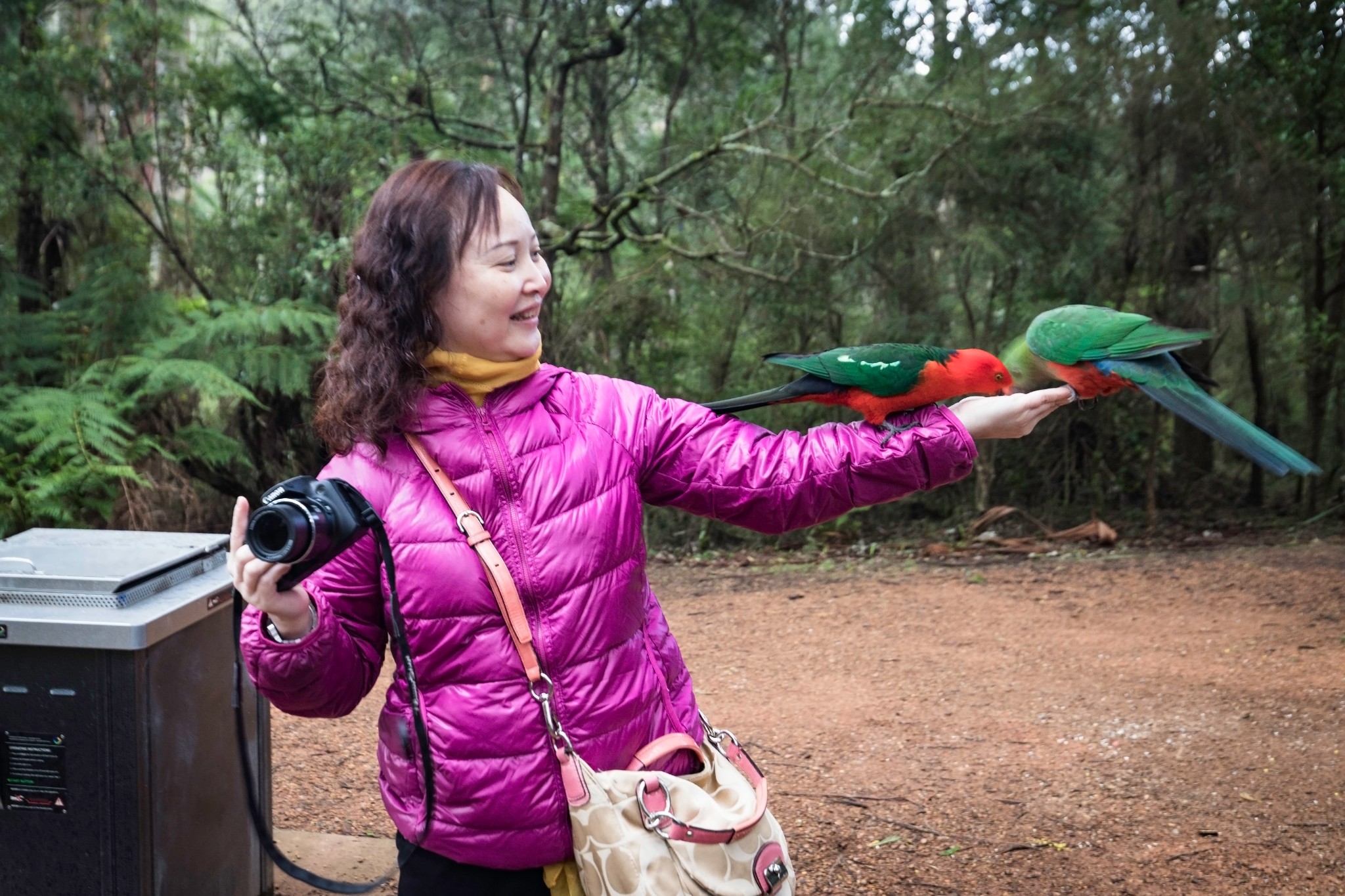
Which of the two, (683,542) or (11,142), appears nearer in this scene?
(11,142)

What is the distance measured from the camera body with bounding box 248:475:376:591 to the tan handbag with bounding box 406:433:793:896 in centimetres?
17

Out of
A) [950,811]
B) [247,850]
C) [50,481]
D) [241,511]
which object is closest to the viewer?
[241,511]

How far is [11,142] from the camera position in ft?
22.9

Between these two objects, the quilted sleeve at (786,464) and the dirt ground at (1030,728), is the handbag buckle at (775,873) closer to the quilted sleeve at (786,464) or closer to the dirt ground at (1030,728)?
→ the quilted sleeve at (786,464)

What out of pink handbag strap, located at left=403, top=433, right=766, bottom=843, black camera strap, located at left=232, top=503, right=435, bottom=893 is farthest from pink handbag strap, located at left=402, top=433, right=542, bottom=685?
black camera strap, located at left=232, top=503, right=435, bottom=893

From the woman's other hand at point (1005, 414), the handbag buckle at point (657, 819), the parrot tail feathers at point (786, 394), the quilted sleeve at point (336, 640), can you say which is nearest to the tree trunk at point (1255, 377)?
the parrot tail feathers at point (786, 394)

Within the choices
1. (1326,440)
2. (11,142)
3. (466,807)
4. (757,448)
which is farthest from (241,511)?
(1326,440)

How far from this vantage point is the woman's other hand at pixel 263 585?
52.9 inches

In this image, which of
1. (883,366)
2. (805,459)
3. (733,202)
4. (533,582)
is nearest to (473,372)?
(533,582)

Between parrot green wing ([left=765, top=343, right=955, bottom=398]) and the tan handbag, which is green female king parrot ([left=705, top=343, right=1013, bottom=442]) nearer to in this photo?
parrot green wing ([left=765, top=343, right=955, bottom=398])

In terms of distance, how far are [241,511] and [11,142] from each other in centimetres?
720

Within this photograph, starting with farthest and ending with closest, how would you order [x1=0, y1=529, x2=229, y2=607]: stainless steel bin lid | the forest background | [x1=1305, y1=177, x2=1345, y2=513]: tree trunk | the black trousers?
[x1=1305, y1=177, x2=1345, y2=513]: tree trunk, the forest background, [x1=0, y1=529, x2=229, y2=607]: stainless steel bin lid, the black trousers

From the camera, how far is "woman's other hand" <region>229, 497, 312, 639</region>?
52.9 inches

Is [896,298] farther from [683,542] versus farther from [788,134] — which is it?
[683,542]
